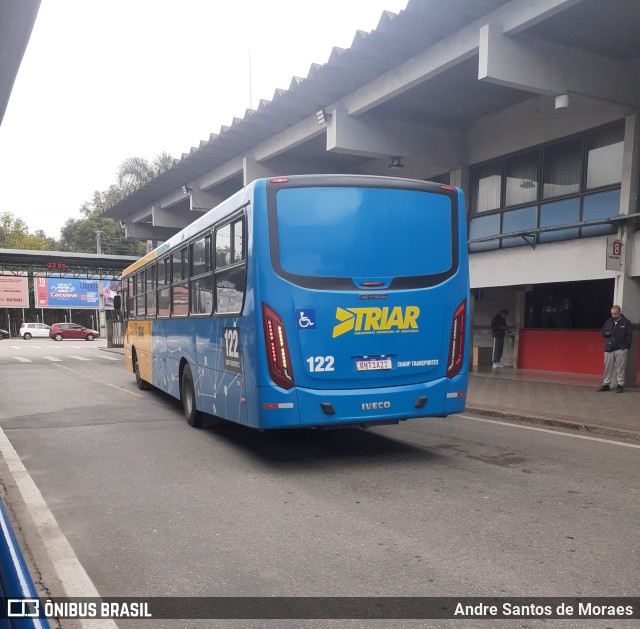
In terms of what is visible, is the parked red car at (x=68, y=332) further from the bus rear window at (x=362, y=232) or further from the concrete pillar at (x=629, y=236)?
the bus rear window at (x=362, y=232)

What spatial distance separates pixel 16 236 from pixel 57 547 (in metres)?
83.3

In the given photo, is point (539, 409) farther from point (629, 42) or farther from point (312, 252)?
point (629, 42)

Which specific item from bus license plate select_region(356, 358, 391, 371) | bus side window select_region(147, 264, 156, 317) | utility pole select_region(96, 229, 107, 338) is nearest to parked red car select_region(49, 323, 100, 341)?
utility pole select_region(96, 229, 107, 338)

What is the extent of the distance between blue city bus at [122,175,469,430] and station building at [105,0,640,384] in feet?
19.3

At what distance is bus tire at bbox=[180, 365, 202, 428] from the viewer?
9180 mm

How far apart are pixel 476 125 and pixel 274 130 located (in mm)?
6077

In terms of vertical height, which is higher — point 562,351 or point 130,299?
point 130,299

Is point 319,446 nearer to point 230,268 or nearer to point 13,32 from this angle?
point 230,268

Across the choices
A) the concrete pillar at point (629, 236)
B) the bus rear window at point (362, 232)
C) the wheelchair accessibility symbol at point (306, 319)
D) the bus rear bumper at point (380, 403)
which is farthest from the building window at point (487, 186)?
the wheelchair accessibility symbol at point (306, 319)

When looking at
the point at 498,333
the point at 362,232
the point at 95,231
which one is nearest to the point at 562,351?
A: the point at 498,333

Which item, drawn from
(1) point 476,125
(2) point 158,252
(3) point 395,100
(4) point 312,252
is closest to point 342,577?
(4) point 312,252

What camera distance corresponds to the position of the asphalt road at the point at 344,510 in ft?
12.6

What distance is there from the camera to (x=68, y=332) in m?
53.0

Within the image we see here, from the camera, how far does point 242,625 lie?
333 centimetres
